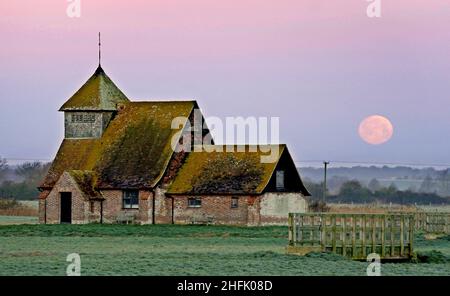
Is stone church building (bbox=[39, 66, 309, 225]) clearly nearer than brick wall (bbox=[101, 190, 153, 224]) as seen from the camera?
Yes

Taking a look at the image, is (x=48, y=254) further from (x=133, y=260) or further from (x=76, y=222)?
(x=76, y=222)

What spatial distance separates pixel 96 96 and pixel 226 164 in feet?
32.4

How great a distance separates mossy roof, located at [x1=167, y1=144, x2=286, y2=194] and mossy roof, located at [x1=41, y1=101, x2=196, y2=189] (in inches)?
52.0

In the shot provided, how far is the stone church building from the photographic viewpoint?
71.6 m

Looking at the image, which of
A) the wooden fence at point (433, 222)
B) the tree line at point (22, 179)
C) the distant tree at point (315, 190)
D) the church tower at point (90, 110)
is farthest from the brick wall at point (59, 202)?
the distant tree at point (315, 190)

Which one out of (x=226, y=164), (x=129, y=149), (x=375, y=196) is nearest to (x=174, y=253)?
(x=226, y=164)

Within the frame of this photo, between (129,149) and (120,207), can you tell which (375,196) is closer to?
(129,149)

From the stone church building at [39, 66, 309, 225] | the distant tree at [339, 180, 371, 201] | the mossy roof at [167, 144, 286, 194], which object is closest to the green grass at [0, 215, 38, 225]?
the stone church building at [39, 66, 309, 225]

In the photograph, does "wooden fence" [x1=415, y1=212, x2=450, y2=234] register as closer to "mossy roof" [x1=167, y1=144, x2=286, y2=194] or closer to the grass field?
the grass field

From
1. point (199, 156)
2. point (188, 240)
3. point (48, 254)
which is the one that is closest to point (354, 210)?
point (199, 156)

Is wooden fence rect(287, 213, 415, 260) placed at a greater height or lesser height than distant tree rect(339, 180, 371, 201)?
lesser

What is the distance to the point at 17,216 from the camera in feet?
298

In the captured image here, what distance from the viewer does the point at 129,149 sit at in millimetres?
75875

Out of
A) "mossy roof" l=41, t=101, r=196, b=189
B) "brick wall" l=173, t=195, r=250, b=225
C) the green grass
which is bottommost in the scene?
the green grass
